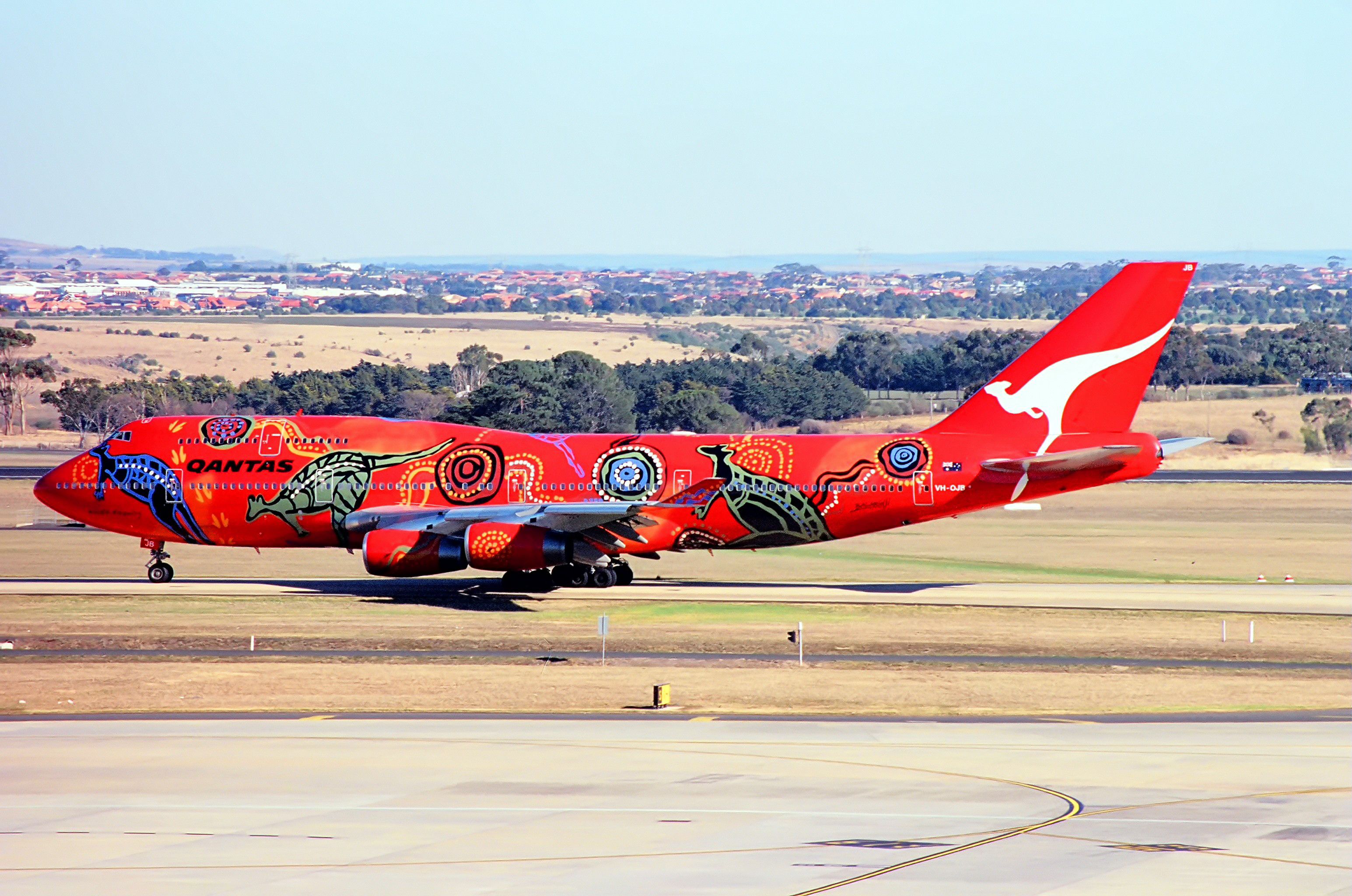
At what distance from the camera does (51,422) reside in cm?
13600

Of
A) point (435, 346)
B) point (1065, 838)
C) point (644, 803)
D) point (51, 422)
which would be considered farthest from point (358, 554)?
point (435, 346)

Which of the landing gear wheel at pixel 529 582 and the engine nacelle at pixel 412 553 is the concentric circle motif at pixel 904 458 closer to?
the landing gear wheel at pixel 529 582

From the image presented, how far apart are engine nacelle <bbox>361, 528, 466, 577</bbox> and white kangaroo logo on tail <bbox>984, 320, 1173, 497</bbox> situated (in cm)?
1707

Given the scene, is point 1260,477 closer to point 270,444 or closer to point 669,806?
point 270,444

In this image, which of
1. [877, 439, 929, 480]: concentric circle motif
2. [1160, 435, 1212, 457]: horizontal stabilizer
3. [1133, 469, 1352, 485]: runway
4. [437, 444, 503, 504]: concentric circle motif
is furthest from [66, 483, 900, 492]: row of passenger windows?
[1133, 469, 1352, 485]: runway

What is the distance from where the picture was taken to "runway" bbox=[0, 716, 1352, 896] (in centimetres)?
2005

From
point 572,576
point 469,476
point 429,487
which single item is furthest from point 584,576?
point 429,487

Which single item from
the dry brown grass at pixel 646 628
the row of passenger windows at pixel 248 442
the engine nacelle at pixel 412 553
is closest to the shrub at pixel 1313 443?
the dry brown grass at pixel 646 628

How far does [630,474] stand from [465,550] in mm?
5922

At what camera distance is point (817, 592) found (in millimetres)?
50500

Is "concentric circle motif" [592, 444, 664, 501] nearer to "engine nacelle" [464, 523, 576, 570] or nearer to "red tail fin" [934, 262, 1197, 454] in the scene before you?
"engine nacelle" [464, 523, 576, 570]

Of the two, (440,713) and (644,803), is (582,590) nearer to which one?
(440,713)

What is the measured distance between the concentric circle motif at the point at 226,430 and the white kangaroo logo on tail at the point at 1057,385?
23321mm

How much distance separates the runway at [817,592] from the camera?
158 feet
